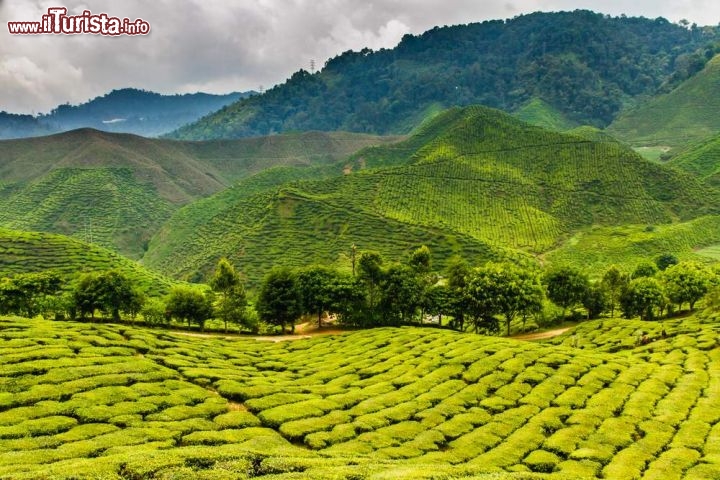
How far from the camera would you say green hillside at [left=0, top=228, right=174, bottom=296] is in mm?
119625

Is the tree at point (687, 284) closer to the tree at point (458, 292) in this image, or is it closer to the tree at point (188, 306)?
the tree at point (458, 292)

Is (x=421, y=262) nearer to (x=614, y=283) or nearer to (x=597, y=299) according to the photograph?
(x=597, y=299)

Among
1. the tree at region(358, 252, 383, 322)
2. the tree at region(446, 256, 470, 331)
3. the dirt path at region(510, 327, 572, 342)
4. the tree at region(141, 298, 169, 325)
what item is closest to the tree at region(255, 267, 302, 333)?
the tree at region(358, 252, 383, 322)

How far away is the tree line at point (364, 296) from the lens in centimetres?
8100

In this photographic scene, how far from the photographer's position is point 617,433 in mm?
36750

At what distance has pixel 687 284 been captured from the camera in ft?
312

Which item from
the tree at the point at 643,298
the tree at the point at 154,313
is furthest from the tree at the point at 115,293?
the tree at the point at 643,298

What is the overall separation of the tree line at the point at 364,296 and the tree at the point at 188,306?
0.16 metres

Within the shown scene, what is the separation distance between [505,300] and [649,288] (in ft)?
95.8

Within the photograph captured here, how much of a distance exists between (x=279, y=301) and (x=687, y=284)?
73.3 metres

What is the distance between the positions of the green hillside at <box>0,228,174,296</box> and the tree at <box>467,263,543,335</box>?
71.9 m

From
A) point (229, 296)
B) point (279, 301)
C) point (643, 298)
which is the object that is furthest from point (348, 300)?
point (643, 298)

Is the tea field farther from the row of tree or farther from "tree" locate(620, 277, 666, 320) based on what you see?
"tree" locate(620, 277, 666, 320)

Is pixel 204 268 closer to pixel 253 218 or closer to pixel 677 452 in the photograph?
pixel 253 218
